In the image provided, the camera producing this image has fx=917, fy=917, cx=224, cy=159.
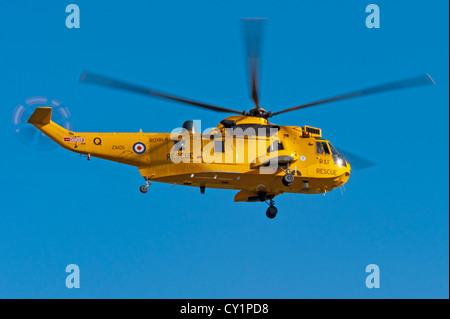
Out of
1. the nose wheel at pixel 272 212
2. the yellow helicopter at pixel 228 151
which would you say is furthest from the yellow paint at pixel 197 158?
the nose wheel at pixel 272 212

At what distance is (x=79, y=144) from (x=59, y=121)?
51.3 inches

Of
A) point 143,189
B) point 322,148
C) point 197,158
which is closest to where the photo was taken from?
point 143,189

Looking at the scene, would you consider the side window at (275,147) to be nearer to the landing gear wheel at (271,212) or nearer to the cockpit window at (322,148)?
the cockpit window at (322,148)

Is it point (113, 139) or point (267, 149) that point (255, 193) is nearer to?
point (267, 149)

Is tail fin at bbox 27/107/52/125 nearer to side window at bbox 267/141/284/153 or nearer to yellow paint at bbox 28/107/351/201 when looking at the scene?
yellow paint at bbox 28/107/351/201

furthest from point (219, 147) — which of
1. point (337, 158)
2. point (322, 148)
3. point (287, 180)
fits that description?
point (337, 158)

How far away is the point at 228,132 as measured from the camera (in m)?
36.8

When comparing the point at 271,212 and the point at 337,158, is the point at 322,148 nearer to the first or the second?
the point at 337,158

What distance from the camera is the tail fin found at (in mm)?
35656

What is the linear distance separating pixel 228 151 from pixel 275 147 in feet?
6.75

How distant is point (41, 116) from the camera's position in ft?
117

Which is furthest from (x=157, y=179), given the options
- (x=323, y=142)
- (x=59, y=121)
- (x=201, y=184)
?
(x=323, y=142)

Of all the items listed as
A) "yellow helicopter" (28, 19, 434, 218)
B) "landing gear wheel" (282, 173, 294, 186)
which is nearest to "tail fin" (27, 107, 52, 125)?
"yellow helicopter" (28, 19, 434, 218)

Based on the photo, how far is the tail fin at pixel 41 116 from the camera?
35.7 m
